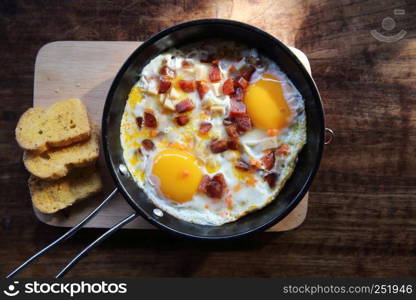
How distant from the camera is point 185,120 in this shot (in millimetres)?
3197

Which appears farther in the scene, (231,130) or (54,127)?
(54,127)

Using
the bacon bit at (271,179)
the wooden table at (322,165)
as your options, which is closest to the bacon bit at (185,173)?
the bacon bit at (271,179)

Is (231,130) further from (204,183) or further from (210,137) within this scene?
(204,183)

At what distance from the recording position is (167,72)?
3.28 meters

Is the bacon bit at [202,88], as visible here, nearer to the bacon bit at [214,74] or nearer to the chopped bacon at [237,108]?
the bacon bit at [214,74]

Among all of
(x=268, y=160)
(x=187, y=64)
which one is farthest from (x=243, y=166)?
(x=187, y=64)

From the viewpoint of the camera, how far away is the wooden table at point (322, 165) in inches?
143

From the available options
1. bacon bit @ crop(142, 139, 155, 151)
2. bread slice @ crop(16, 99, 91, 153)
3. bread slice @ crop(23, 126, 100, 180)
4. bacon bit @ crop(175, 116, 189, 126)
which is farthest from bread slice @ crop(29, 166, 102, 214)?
bacon bit @ crop(175, 116, 189, 126)

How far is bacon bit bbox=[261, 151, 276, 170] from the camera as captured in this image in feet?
10.5

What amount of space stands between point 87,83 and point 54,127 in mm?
453

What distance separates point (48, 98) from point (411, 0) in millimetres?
3225

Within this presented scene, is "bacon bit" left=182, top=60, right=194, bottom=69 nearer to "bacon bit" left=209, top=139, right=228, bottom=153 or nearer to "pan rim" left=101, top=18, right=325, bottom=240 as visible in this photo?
"pan rim" left=101, top=18, right=325, bottom=240

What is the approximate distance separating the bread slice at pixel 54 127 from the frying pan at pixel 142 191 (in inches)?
13.4

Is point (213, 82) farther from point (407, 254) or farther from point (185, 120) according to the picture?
point (407, 254)
